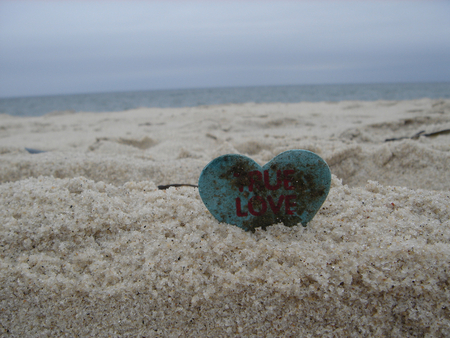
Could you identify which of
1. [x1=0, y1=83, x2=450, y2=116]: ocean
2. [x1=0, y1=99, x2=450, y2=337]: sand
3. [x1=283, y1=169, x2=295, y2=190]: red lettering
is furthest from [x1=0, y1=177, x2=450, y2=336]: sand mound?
[x1=0, y1=83, x2=450, y2=116]: ocean

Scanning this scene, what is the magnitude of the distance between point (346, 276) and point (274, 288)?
0.22m

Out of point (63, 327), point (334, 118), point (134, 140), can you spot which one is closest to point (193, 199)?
point (63, 327)

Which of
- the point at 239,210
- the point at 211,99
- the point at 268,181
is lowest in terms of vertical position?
the point at 239,210

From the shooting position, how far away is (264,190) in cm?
107

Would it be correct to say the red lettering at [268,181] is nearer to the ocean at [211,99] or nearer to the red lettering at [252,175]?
the red lettering at [252,175]

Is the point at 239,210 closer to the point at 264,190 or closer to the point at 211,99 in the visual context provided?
the point at 264,190

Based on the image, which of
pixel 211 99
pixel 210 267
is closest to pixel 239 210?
pixel 210 267

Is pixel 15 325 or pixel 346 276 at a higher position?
pixel 346 276

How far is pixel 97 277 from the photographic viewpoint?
0.91 m

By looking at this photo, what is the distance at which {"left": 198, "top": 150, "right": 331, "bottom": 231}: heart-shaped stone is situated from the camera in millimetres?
1048

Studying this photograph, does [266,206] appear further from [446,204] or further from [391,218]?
[446,204]

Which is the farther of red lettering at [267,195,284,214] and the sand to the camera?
red lettering at [267,195,284,214]

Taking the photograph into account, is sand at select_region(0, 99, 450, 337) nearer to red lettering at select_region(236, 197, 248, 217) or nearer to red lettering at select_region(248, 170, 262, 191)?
red lettering at select_region(236, 197, 248, 217)

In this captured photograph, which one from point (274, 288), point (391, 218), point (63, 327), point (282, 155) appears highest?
point (282, 155)
